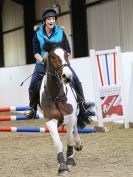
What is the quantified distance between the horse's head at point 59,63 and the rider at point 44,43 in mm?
182

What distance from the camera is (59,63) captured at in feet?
19.4

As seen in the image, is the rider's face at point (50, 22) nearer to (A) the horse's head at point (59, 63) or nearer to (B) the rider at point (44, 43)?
(B) the rider at point (44, 43)

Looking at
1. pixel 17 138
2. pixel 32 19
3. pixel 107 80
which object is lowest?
pixel 17 138

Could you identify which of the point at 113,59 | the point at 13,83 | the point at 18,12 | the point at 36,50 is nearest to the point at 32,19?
the point at 18,12

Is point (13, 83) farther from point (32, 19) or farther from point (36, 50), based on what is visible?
point (36, 50)

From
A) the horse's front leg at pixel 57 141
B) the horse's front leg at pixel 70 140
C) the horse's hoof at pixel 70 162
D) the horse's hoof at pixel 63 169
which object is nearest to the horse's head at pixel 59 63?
the horse's front leg at pixel 57 141

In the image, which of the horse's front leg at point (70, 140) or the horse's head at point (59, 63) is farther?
the horse's front leg at point (70, 140)

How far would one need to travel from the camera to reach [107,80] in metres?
10.9

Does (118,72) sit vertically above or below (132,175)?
above

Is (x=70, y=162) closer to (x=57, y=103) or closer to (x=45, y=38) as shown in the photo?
(x=57, y=103)

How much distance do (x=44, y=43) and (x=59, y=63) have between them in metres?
0.44

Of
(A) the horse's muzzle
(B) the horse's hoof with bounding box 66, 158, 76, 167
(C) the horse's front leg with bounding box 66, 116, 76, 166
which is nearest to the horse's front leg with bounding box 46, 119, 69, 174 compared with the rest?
(C) the horse's front leg with bounding box 66, 116, 76, 166

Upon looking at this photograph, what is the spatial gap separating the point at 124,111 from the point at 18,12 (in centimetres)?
1279

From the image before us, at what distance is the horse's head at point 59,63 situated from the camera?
18.7 feet
